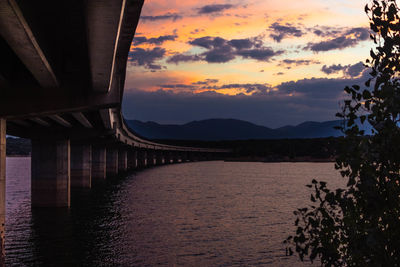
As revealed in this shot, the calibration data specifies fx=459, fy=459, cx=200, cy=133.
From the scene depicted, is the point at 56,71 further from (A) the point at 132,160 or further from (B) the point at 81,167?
(A) the point at 132,160

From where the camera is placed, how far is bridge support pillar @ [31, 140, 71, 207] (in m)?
44.8

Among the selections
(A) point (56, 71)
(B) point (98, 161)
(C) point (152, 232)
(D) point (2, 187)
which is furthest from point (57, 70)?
(B) point (98, 161)

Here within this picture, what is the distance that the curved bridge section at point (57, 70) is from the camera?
513 inches

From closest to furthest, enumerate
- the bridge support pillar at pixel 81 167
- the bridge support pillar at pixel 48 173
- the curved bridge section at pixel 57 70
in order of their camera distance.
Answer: the curved bridge section at pixel 57 70
the bridge support pillar at pixel 48 173
the bridge support pillar at pixel 81 167

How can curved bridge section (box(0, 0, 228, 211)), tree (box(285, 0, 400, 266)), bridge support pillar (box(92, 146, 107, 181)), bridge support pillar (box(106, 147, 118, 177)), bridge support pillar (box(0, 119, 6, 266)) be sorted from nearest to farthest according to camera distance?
1. tree (box(285, 0, 400, 266))
2. curved bridge section (box(0, 0, 228, 211))
3. bridge support pillar (box(0, 119, 6, 266))
4. bridge support pillar (box(92, 146, 107, 181))
5. bridge support pillar (box(106, 147, 118, 177))

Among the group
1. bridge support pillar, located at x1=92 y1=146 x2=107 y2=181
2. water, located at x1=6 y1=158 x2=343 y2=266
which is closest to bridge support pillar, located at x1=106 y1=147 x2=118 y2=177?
bridge support pillar, located at x1=92 y1=146 x2=107 y2=181

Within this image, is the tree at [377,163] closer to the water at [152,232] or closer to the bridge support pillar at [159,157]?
the water at [152,232]

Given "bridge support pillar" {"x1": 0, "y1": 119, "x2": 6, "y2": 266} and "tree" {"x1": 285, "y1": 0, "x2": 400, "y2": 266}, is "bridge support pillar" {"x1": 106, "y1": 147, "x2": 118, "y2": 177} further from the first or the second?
"tree" {"x1": 285, "y1": 0, "x2": 400, "y2": 266}

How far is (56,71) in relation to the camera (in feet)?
71.8

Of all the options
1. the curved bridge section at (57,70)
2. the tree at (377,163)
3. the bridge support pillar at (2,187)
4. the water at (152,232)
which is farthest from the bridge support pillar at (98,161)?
the tree at (377,163)

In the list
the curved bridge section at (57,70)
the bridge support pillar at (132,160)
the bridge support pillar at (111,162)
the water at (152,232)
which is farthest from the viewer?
the bridge support pillar at (132,160)

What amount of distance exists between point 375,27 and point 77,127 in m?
43.6

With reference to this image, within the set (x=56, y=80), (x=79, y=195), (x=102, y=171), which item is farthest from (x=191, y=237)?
(x=102, y=171)

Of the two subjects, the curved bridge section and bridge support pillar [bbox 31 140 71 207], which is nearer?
the curved bridge section
